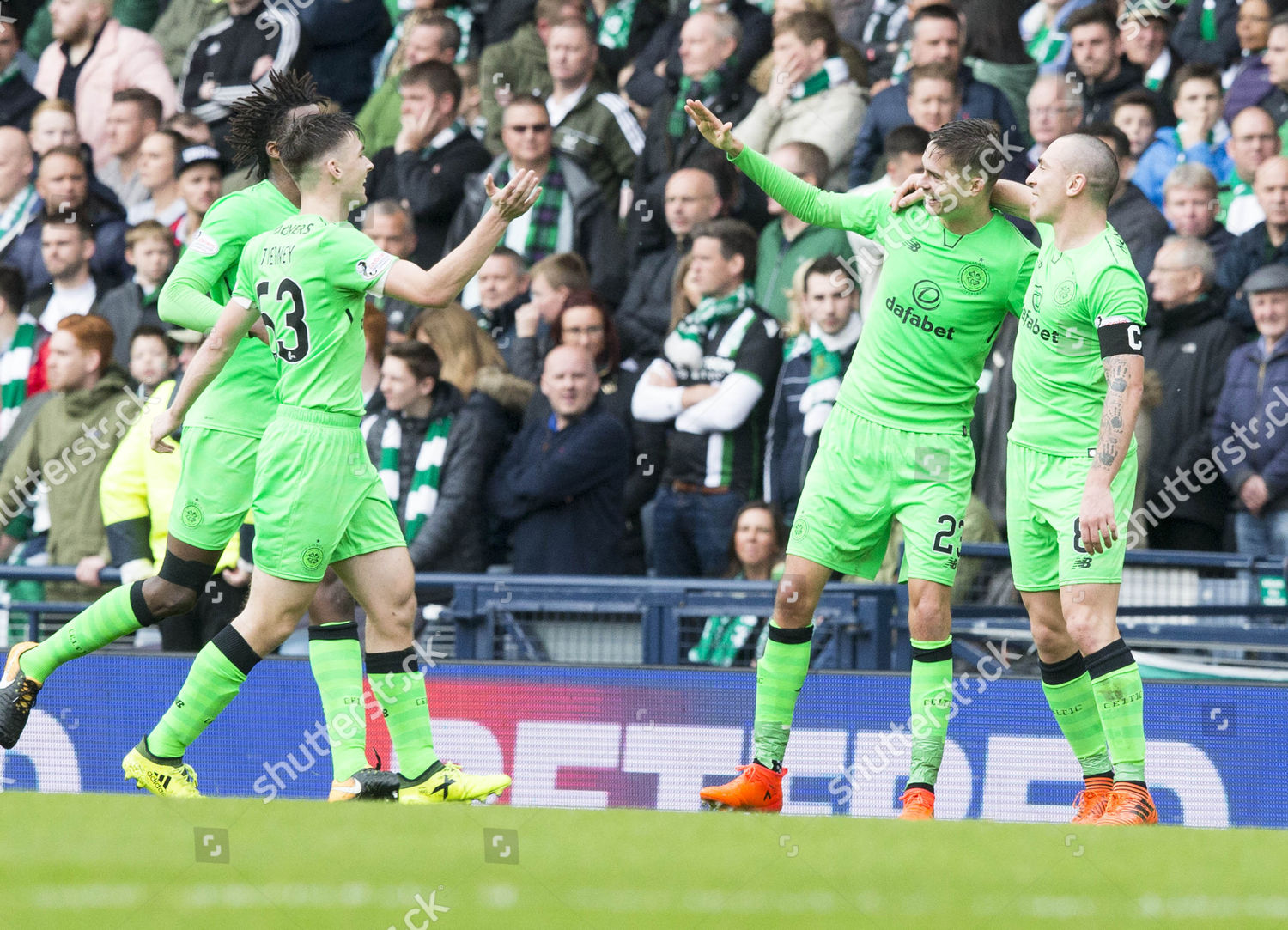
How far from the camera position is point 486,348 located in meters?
9.90

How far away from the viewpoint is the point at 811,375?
9.09m

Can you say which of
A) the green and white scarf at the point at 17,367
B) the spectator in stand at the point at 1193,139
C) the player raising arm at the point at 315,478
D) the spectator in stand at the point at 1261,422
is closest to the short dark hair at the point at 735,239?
the spectator in stand at the point at 1193,139

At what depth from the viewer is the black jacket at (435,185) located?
11000 mm

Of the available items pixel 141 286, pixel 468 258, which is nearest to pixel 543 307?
pixel 141 286

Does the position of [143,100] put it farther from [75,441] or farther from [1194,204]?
[1194,204]

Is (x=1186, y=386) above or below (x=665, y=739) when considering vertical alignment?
above

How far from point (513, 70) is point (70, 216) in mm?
3022

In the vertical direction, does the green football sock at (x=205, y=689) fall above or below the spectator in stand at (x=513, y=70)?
below

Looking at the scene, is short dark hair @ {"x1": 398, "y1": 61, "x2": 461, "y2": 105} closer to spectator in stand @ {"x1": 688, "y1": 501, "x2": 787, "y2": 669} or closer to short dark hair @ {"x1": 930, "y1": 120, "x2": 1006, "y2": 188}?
spectator in stand @ {"x1": 688, "y1": 501, "x2": 787, "y2": 669}

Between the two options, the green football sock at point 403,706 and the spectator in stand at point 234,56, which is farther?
the spectator in stand at point 234,56

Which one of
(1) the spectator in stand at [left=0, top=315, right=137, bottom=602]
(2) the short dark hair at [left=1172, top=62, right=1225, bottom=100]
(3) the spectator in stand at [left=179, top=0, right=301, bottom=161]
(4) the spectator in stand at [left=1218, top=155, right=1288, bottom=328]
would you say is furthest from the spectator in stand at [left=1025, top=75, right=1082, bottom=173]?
(3) the spectator in stand at [left=179, top=0, right=301, bottom=161]

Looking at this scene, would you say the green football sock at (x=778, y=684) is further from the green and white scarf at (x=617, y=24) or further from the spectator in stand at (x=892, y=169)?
the green and white scarf at (x=617, y=24)

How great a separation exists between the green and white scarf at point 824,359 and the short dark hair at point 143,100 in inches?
210

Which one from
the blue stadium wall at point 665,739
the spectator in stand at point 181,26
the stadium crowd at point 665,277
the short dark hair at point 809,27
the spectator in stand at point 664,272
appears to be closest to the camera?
the blue stadium wall at point 665,739
